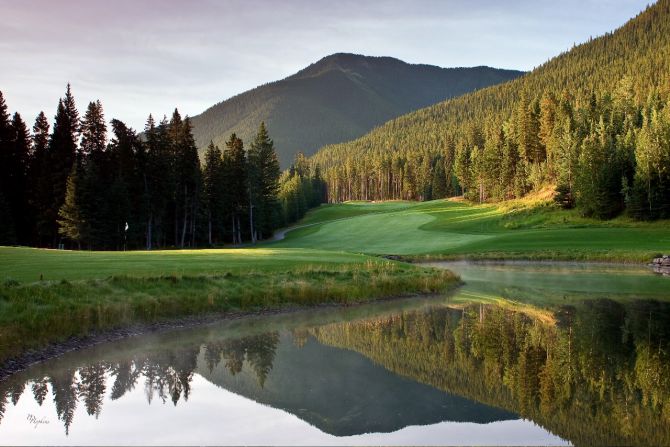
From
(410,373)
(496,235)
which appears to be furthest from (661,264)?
(410,373)

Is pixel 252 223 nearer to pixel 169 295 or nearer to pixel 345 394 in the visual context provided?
pixel 169 295

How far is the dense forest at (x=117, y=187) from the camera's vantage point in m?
57.2

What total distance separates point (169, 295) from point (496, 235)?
52.7m

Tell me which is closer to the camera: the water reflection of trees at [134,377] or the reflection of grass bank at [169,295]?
the water reflection of trees at [134,377]

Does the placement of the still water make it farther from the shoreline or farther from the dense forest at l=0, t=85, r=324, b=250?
the dense forest at l=0, t=85, r=324, b=250

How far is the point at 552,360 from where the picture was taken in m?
14.4

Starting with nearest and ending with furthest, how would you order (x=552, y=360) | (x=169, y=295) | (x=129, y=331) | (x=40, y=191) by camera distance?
(x=552, y=360) → (x=129, y=331) → (x=169, y=295) → (x=40, y=191)

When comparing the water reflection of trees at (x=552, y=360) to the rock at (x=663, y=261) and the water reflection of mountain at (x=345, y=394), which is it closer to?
the water reflection of mountain at (x=345, y=394)

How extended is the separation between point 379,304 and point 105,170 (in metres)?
47.5

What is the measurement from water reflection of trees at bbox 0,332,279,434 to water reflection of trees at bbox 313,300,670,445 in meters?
3.27

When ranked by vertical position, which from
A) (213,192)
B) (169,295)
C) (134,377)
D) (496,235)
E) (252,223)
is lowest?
(496,235)

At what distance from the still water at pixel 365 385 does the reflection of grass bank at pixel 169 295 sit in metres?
1.38

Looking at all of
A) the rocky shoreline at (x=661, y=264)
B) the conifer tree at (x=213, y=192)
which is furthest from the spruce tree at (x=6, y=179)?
the rocky shoreline at (x=661, y=264)

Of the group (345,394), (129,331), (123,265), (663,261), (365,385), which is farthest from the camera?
(663,261)
